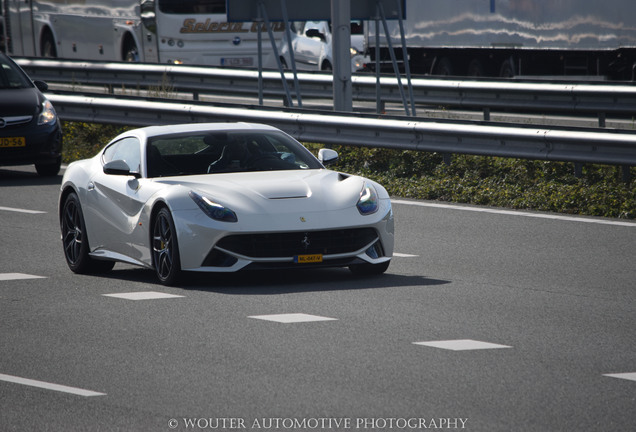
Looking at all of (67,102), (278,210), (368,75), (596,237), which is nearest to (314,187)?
(278,210)

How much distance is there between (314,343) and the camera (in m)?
7.30

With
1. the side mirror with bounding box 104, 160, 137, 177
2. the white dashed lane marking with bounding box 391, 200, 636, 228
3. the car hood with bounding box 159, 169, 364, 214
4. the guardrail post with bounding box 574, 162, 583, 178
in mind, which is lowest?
the white dashed lane marking with bounding box 391, 200, 636, 228

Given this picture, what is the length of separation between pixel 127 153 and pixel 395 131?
574 cm

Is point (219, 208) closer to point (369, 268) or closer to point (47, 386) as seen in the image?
point (369, 268)

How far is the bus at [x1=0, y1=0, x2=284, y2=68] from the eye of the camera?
29.0 meters

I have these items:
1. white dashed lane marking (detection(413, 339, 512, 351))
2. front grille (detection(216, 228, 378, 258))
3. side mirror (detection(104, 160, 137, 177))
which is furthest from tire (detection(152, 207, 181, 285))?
white dashed lane marking (detection(413, 339, 512, 351))

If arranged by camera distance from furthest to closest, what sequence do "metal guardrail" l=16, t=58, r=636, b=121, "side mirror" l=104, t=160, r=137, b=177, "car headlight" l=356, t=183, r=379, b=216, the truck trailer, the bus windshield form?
the bus windshield
the truck trailer
"metal guardrail" l=16, t=58, r=636, b=121
"side mirror" l=104, t=160, r=137, b=177
"car headlight" l=356, t=183, r=379, b=216

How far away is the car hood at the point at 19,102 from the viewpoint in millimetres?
17281

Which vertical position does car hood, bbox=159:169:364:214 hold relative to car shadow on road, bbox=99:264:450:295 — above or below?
above

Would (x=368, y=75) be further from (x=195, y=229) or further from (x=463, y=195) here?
(x=195, y=229)

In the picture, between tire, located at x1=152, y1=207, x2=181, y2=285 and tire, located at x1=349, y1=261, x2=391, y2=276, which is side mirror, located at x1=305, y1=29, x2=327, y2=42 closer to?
tire, located at x1=349, y1=261, x2=391, y2=276

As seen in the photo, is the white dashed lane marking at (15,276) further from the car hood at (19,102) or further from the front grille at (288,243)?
the car hood at (19,102)

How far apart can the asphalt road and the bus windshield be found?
58.9 ft

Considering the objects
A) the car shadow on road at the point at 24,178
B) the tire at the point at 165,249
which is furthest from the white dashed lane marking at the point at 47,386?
the car shadow on road at the point at 24,178
